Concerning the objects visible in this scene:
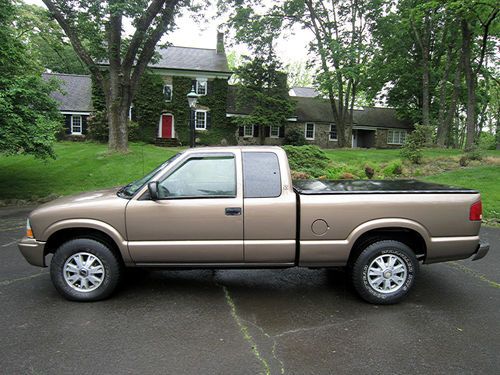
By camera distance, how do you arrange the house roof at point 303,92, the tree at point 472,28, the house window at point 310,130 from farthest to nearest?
the house roof at point 303,92 → the house window at point 310,130 → the tree at point 472,28

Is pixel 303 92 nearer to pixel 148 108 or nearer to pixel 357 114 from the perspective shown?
pixel 357 114

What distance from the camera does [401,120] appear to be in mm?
37688

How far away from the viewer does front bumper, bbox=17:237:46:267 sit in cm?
410

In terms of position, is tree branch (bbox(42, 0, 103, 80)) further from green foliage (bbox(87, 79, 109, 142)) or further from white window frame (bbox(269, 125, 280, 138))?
white window frame (bbox(269, 125, 280, 138))

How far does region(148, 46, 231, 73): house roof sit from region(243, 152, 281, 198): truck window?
2890 cm

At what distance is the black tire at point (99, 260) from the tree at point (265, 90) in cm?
2476

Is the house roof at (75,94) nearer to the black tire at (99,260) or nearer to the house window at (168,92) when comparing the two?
the house window at (168,92)

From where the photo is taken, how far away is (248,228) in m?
4.03

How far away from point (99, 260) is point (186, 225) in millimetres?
1112

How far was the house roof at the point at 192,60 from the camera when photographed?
31.4 meters

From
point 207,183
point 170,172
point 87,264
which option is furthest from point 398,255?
point 87,264

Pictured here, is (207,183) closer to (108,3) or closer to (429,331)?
(429,331)

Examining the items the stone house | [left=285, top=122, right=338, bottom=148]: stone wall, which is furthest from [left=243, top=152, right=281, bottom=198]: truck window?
[left=285, top=122, right=338, bottom=148]: stone wall

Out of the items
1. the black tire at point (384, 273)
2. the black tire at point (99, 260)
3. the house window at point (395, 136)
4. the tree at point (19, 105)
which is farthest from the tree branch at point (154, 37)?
the house window at point (395, 136)
